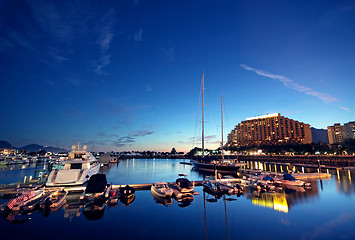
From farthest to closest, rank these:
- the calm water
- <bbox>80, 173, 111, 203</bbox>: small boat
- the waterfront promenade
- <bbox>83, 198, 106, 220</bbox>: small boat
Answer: the waterfront promenade, <bbox>80, 173, 111, 203</bbox>: small boat, <bbox>83, 198, 106, 220</bbox>: small boat, the calm water

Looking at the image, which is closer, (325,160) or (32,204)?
(32,204)

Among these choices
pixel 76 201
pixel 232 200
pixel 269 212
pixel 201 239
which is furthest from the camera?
pixel 232 200

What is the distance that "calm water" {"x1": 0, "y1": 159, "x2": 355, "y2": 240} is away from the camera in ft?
52.2

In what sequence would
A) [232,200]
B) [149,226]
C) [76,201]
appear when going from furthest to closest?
[232,200], [76,201], [149,226]

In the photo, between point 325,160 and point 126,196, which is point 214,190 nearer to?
point 126,196

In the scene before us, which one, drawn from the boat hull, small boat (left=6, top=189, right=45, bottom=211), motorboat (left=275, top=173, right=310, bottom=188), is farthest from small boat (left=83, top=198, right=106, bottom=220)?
the boat hull

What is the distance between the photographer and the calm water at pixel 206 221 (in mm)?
15914

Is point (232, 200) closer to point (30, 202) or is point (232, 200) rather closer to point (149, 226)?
point (149, 226)

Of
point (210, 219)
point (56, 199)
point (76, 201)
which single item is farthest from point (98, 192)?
point (210, 219)

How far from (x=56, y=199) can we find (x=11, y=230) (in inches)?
340

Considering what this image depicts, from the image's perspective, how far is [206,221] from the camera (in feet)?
63.3

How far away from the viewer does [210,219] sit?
65.0 feet

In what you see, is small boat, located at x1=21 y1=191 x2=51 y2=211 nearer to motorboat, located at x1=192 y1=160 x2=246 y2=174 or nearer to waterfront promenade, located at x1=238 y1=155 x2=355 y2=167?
motorboat, located at x1=192 y1=160 x2=246 y2=174

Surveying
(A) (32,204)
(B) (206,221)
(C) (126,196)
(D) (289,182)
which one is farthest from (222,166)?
(A) (32,204)
